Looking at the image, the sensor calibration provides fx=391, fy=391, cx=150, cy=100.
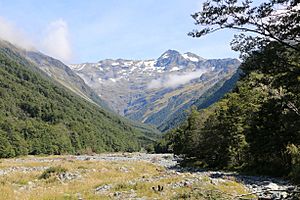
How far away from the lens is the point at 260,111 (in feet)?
162

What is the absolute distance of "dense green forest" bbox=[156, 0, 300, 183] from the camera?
1695cm

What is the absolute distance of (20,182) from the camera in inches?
1654

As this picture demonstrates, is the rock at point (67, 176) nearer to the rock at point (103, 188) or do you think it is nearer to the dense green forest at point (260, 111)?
the rock at point (103, 188)

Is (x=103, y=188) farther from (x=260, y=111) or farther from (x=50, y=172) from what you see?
(x=260, y=111)

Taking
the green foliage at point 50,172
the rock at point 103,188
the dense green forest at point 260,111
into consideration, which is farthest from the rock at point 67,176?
the dense green forest at point 260,111

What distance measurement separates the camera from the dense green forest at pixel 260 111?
17.0 m

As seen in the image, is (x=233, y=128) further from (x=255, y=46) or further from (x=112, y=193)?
(x=255, y=46)

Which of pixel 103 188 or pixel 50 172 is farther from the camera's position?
pixel 50 172

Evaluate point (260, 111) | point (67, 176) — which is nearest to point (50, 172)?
point (67, 176)

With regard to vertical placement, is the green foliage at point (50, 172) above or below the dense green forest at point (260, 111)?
below

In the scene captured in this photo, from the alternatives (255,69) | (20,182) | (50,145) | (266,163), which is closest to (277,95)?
(255,69)

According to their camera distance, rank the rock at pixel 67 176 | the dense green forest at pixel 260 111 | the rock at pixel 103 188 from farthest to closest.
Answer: the rock at pixel 67 176 → the rock at pixel 103 188 → the dense green forest at pixel 260 111

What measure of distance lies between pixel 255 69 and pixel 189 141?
2597 inches

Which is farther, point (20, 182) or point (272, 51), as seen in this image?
point (20, 182)
